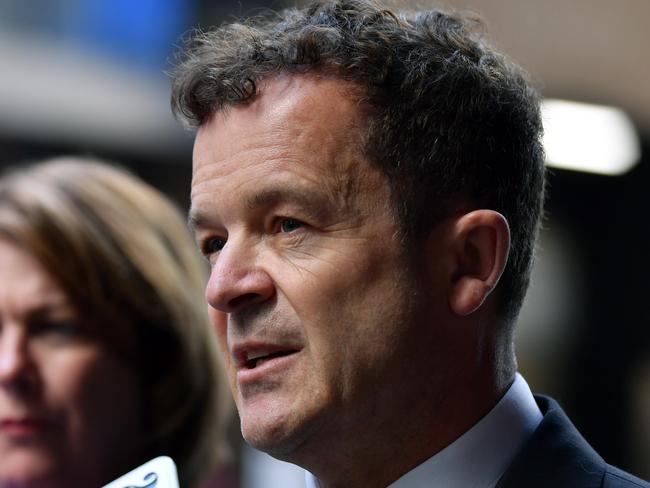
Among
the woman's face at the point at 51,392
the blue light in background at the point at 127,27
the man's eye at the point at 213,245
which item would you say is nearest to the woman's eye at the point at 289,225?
the man's eye at the point at 213,245

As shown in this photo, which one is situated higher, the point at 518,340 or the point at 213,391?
the point at 213,391

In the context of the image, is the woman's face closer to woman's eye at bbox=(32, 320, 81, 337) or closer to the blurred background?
woman's eye at bbox=(32, 320, 81, 337)

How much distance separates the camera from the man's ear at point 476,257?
2.54 metres

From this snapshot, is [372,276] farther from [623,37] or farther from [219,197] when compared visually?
[623,37]

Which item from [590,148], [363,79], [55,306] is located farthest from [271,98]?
[590,148]

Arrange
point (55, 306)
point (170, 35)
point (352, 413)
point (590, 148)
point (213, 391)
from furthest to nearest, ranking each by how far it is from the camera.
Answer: point (590, 148), point (170, 35), point (213, 391), point (55, 306), point (352, 413)

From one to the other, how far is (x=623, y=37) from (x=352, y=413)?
837 cm

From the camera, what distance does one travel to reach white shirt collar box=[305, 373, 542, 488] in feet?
8.16

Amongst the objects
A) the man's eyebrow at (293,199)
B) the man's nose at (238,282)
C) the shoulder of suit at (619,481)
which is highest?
the man's eyebrow at (293,199)

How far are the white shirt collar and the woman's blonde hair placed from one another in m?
1.57

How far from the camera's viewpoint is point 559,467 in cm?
246

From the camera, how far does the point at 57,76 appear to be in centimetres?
932

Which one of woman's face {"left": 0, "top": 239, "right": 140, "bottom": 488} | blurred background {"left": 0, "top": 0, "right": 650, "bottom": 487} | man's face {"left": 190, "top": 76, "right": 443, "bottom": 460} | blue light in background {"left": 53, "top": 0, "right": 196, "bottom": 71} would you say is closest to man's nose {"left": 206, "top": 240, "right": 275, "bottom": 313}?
man's face {"left": 190, "top": 76, "right": 443, "bottom": 460}

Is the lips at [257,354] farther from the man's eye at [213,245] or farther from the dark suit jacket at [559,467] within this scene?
the dark suit jacket at [559,467]
